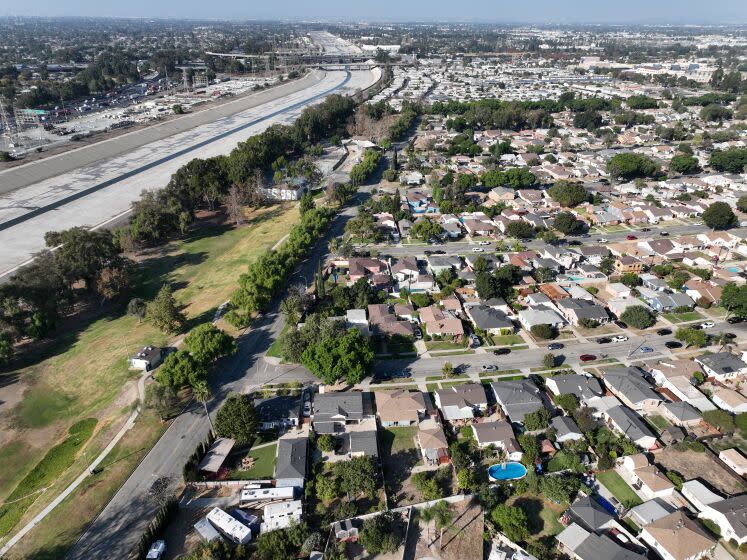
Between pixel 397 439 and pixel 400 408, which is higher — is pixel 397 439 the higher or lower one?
the lower one

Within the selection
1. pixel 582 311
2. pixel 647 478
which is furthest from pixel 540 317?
pixel 647 478

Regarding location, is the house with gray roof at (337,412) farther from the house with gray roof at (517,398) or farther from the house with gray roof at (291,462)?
the house with gray roof at (517,398)

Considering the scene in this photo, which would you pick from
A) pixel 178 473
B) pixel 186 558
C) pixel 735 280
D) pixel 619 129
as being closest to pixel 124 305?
pixel 178 473

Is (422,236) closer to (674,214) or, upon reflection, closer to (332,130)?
(674,214)

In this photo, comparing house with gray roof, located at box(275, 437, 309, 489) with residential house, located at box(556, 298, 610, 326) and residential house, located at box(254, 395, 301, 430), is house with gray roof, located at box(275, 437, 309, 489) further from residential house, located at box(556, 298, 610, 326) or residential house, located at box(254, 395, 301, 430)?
residential house, located at box(556, 298, 610, 326)

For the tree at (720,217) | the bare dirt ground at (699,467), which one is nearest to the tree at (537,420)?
the bare dirt ground at (699,467)

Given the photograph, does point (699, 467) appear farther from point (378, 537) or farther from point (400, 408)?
point (378, 537)

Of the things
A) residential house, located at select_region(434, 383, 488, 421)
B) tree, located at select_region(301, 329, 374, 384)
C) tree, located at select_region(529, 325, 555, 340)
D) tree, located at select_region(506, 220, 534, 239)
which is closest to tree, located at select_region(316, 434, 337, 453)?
tree, located at select_region(301, 329, 374, 384)
